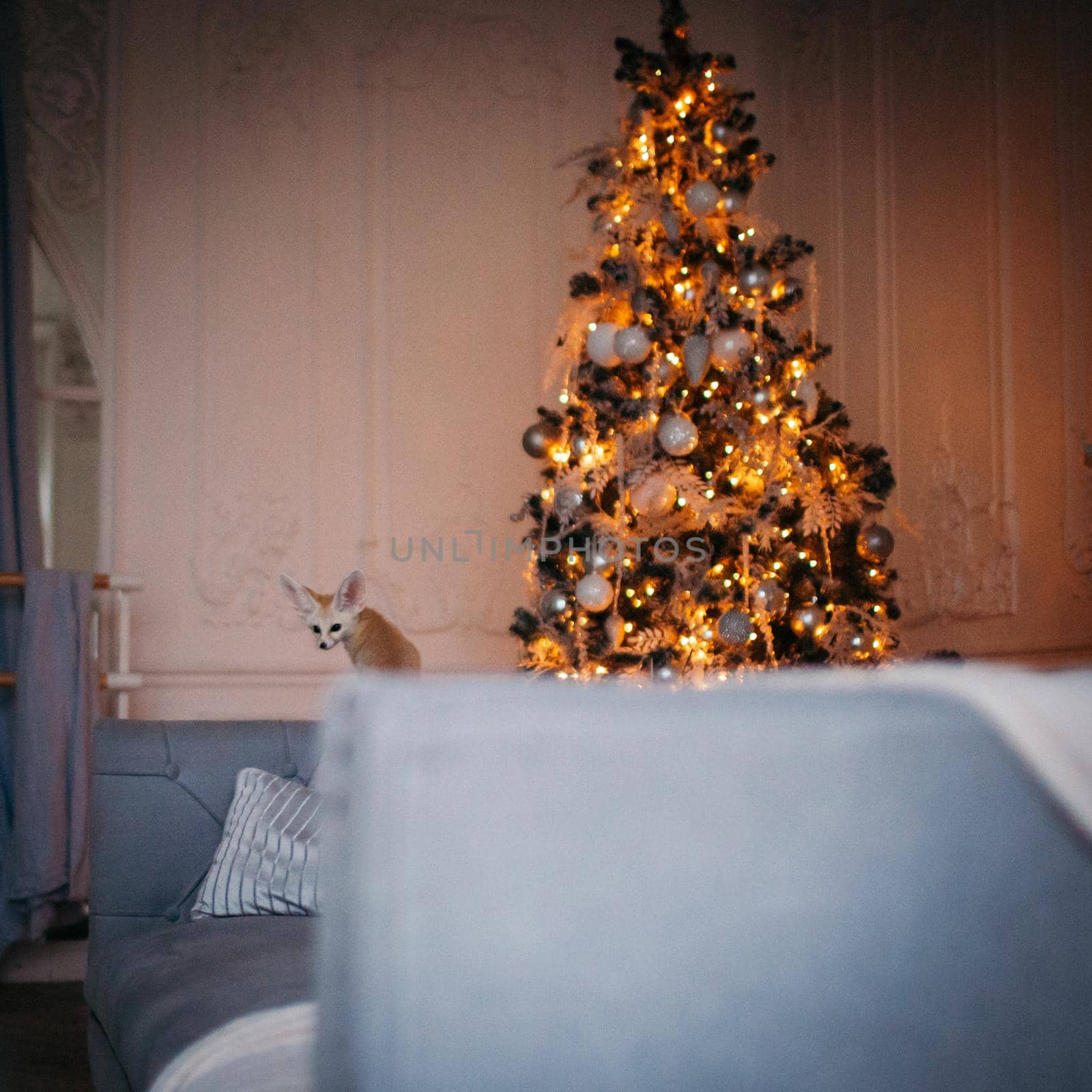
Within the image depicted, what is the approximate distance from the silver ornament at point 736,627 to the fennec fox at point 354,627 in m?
0.79

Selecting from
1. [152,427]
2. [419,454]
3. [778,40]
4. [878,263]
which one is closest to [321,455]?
[419,454]

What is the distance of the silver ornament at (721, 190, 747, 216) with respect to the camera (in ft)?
8.19

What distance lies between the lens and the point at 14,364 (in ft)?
10.3

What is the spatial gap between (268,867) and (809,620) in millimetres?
1294

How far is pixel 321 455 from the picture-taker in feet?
11.9

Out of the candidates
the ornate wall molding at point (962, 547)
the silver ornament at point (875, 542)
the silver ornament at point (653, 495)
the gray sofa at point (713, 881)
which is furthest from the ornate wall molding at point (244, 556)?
the gray sofa at point (713, 881)

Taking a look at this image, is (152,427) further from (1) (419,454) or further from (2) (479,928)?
(2) (479,928)

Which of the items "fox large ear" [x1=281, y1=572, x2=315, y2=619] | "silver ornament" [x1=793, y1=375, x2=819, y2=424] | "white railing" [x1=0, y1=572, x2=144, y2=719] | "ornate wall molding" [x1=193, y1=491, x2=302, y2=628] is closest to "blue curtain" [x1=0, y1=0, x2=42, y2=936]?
"white railing" [x1=0, y1=572, x2=144, y2=719]

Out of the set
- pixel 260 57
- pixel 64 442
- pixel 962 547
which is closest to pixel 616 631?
pixel 962 547

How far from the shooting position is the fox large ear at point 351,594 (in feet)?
8.29

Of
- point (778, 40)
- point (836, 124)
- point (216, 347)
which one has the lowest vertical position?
point (216, 347)

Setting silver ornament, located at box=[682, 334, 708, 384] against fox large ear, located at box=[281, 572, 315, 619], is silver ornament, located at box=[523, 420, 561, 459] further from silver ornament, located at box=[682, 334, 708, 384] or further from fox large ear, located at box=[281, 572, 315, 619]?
fox large ear, located at box=[281, 572, 315, 619]

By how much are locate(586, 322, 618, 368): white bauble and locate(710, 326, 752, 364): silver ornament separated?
0.24 metres

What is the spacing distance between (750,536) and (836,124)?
7.14 feet
